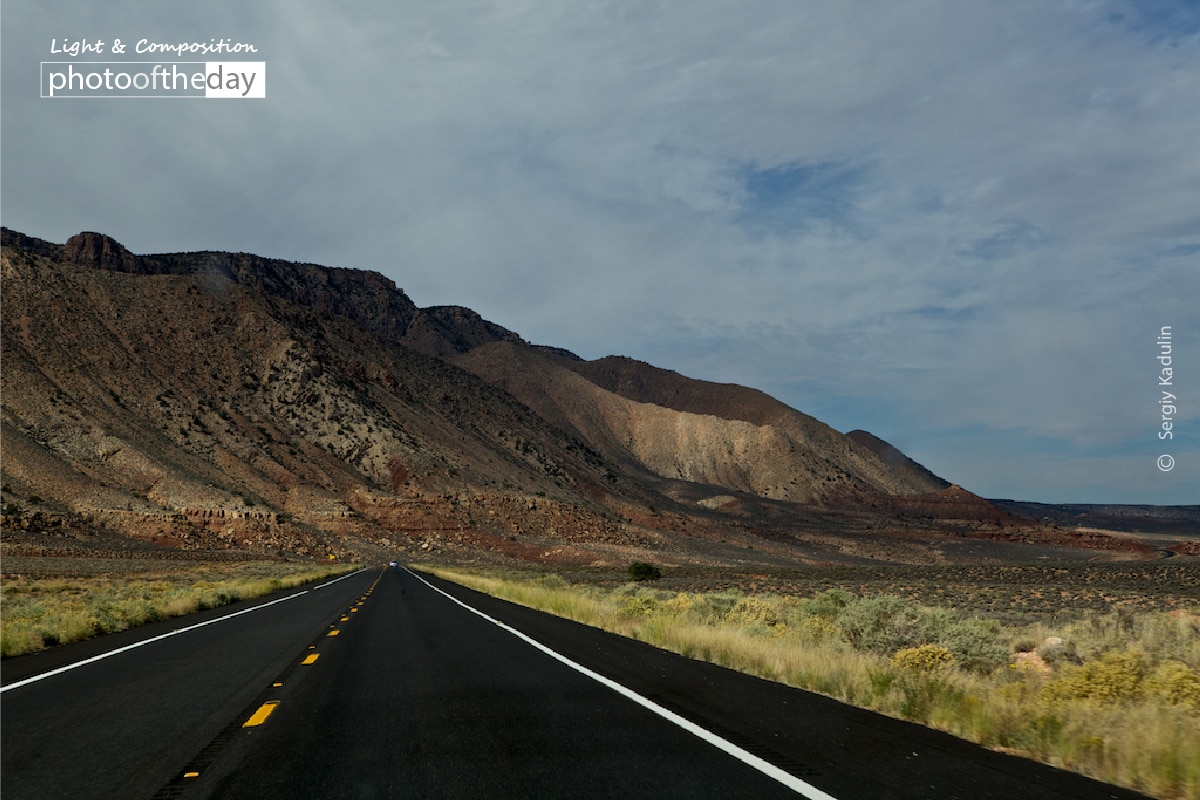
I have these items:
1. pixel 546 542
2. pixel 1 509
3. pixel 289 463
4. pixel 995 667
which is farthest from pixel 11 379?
pixel 995 667

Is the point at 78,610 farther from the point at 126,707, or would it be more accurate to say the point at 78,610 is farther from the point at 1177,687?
the point at 1177,687

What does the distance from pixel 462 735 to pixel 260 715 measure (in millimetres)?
2300

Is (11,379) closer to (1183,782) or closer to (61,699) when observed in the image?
(61,699)

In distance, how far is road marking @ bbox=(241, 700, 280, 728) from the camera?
315 inches

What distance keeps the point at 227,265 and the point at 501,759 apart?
203161 mm

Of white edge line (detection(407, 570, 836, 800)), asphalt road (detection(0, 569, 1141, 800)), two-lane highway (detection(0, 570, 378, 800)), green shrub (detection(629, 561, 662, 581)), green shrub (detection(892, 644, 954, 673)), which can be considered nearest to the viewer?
white edge line (detection(407, 570, 836, 800))

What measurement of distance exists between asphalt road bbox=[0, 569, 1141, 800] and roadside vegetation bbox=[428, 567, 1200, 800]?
435 mm

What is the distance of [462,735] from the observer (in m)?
7.48

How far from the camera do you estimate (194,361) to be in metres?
96.9

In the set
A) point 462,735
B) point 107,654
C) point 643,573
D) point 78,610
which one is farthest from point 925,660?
point 643,573

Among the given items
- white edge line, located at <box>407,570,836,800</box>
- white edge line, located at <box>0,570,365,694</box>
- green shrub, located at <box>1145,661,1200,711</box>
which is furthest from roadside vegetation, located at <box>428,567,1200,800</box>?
white edge line, located at <box>0,570,365,694</box>

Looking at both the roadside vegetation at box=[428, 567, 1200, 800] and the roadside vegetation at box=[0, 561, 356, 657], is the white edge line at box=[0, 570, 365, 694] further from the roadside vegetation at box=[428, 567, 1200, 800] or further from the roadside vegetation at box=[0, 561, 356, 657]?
the roadside vegetation at box=[428, 567, 1200, 800]

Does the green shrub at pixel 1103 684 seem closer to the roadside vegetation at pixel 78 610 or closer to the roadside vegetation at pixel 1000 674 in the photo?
the roadside vegetation at pixel 1000 674

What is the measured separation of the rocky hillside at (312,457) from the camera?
78.4 m
